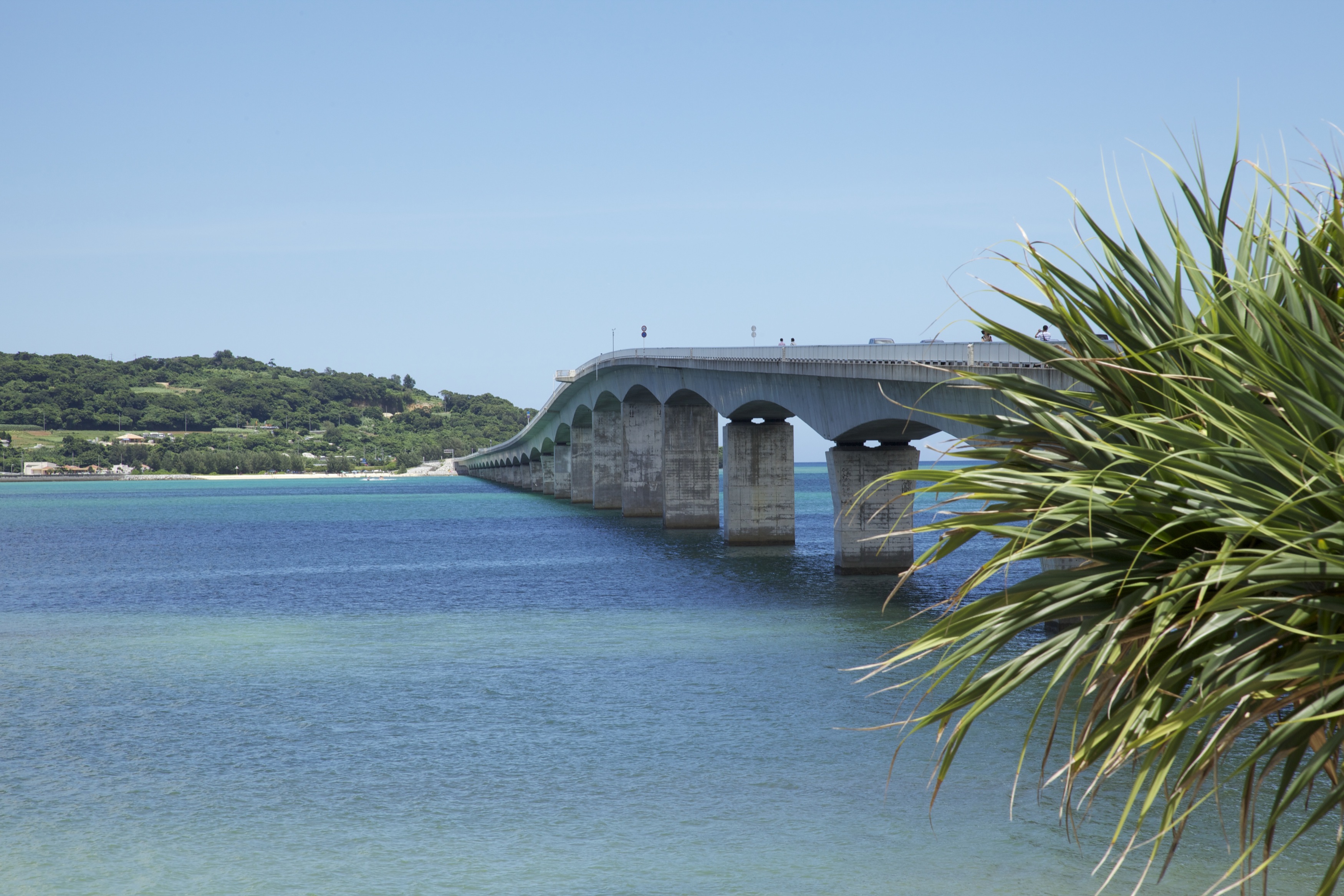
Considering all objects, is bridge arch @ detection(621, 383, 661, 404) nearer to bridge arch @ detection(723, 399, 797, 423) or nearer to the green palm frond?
bridge arch @ detection(723, 399, 797, 423)

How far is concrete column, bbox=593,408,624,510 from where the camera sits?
8625cm

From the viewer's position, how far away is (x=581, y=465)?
102m

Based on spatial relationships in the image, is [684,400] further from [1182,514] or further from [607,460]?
[1182,514]

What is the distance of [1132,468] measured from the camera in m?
5.55

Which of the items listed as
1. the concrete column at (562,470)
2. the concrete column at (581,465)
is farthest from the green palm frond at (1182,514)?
the concrete column at (562,470)

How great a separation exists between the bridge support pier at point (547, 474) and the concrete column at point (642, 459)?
49619 mm

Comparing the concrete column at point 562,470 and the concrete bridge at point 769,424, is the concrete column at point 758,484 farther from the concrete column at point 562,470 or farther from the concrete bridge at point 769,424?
the concrete column at point 562,470

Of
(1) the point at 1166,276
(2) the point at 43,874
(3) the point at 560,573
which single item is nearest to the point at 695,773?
(2) the point at 43,874

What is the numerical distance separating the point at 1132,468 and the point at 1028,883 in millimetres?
7563

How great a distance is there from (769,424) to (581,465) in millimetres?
49357

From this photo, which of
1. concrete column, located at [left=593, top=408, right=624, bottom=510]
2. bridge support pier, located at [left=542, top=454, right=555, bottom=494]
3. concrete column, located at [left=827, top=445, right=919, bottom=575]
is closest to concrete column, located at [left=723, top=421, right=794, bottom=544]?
concrete column, located at [left=827, top=445, right=919, bottom=575]

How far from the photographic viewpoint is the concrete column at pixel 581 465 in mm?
99500

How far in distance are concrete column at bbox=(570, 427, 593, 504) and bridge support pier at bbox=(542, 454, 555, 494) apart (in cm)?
2193

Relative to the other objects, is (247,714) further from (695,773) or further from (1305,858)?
(1305,858)
